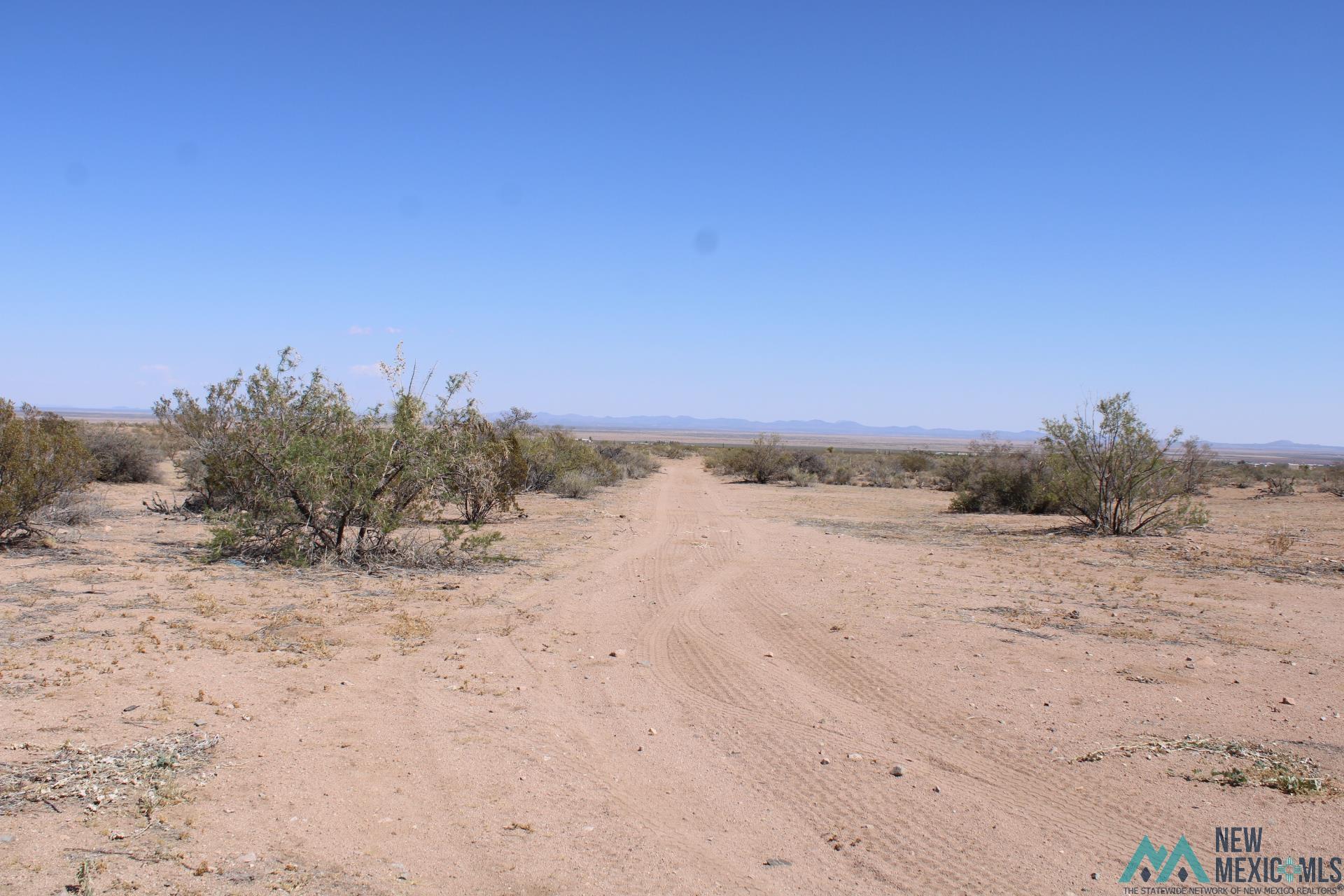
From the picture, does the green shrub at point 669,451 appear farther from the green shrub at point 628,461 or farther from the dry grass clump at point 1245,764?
the dry grass clump at point 1245,764

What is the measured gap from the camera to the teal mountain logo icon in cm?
435

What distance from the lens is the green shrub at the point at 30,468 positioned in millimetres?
11344

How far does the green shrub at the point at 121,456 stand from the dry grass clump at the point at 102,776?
22.3m

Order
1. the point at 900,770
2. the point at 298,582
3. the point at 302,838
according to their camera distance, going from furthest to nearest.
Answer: the point at 298,582, the point at 900,770, the point at 302,838

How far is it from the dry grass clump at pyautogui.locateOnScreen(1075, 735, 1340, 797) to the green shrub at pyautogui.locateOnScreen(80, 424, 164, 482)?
86.6 feet

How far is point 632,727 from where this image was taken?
6332 millimetres

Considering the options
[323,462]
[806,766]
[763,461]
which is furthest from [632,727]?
[763,461]

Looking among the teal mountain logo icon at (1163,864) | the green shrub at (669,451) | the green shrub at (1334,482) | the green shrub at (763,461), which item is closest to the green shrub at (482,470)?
the teal mountain logo icon at (1163,864)

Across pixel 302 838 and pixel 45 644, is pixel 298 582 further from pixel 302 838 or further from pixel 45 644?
pixel 302 838

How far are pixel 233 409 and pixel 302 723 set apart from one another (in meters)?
8.48

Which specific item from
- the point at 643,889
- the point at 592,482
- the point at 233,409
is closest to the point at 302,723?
the point at 643,889

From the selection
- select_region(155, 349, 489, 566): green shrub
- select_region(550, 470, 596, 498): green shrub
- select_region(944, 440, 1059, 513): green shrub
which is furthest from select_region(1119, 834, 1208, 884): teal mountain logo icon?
select_region(550, 470, 596, 498): green shrub

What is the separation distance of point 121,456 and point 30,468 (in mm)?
14904

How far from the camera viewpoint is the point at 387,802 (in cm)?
490
